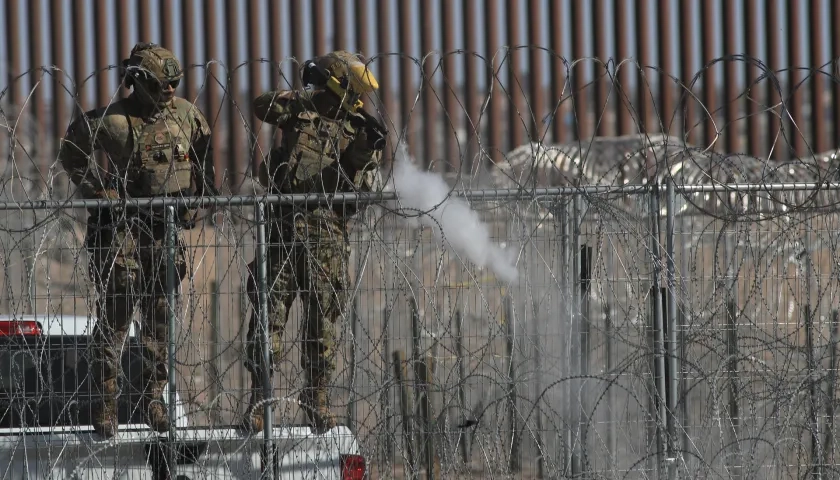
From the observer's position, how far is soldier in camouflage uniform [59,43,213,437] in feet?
12.8

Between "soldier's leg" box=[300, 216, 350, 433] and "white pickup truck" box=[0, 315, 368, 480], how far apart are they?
0.41 feet

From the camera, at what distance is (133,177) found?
4410 millimetres

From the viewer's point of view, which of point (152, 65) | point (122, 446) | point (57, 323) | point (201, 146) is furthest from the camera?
point (201, 146)

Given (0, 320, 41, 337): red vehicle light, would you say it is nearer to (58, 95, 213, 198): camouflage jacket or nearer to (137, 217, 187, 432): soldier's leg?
(137, 217, 187, 432): soldier's leg

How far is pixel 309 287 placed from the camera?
3.99m

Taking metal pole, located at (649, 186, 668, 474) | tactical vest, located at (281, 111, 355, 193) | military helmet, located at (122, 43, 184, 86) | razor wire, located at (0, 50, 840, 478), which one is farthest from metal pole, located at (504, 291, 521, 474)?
military helmet, located at (122, 43, 184, 86)

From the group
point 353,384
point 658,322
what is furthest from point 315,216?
point 658,322

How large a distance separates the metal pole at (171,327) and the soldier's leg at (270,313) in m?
0.24

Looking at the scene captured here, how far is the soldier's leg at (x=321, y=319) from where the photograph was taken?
4004 mm

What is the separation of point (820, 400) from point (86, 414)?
257 centimetres

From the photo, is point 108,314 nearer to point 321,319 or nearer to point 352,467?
point 321,319

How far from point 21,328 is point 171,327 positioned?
18.7 inches

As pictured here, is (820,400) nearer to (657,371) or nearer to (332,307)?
(657,371)

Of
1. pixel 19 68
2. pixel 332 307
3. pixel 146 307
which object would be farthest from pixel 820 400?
pixel 19 68
